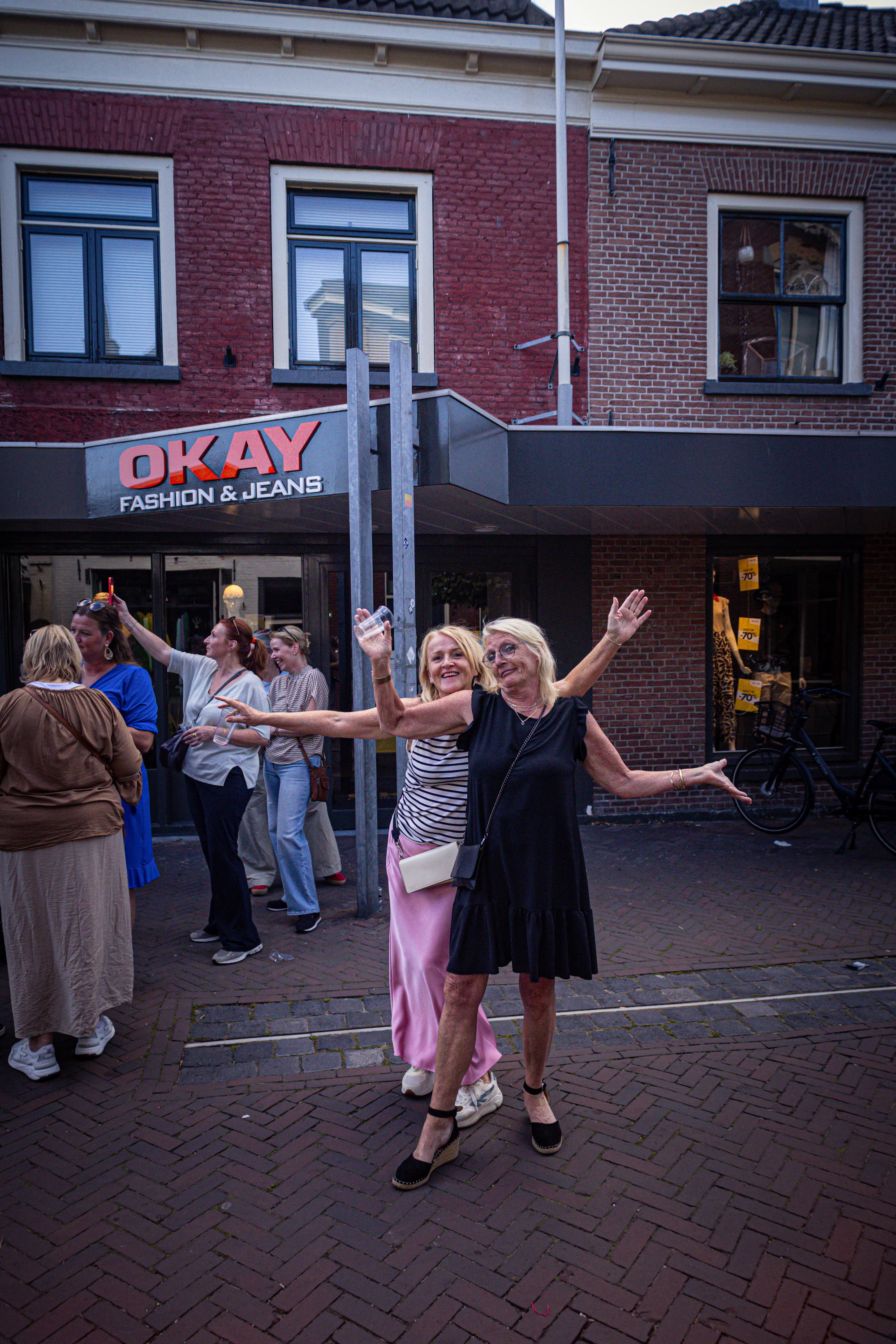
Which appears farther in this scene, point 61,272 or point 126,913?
point 61,272

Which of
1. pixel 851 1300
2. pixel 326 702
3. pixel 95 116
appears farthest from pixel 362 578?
pixel 95 116

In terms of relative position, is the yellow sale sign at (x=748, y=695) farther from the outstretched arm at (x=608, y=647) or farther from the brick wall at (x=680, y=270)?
the outstretched arm at (x=608, y=647)

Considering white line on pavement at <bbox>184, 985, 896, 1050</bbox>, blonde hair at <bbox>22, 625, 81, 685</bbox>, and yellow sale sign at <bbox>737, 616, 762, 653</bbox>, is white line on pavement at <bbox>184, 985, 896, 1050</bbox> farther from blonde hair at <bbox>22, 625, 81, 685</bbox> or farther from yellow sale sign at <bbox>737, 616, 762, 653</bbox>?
yellow sale sign at <bbox>737, 616, 762, 653</bbox>

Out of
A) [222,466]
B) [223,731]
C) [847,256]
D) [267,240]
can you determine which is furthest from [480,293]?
[223,731]

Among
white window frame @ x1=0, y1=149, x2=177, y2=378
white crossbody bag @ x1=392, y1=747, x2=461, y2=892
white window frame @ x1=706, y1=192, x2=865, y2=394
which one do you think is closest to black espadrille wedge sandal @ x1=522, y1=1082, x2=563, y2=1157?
white crossbody bag @ x1=392, y1=747, x2=461, y2=892

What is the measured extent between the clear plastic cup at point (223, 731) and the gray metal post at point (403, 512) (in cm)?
124

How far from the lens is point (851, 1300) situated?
2.41 meters

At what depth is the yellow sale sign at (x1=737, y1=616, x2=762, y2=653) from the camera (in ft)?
30.6

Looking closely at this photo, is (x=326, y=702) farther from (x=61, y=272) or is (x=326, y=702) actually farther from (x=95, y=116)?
(x=95, y=116)

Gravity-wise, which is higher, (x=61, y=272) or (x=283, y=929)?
(x=61, y=272)

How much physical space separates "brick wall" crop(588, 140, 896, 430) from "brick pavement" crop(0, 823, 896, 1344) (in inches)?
239

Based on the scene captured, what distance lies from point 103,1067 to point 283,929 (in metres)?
1.88

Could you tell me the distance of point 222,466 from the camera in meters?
6.48

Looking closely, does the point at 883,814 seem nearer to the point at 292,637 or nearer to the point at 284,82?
the point at 292,637
